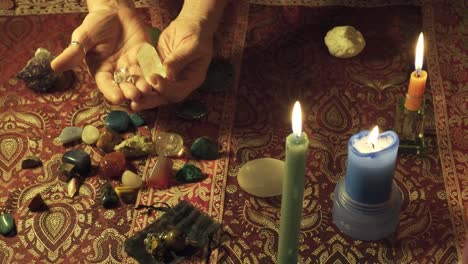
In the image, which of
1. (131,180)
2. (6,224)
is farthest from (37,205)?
(131,180)

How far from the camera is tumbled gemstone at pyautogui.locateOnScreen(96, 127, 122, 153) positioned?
4.15 feet

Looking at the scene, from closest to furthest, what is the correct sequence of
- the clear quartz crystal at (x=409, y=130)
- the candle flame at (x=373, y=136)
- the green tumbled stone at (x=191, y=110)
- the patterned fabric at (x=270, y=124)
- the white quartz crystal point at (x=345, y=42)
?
the candle flame at (x=373, y=136) → the patterned fabric at (x=270, y=124) → the clear quartz crystal at (x=409, y=130) → the green tumbled stone at (x=191, y=110) → the white quartz crystal point at (x=345, y=42)

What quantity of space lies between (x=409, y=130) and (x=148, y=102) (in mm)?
511

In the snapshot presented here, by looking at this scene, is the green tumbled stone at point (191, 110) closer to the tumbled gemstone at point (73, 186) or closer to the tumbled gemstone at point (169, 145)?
the tumbled gemstone at point (169, 145)

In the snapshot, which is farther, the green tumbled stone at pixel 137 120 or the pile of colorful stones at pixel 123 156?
the green tumbled stone at pixel 137 120

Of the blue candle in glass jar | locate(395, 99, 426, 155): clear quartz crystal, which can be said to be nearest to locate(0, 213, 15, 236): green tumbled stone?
the blue candle in glass jar

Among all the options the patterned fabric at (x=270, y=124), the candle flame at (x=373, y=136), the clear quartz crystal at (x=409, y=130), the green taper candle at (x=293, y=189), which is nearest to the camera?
the green taper candle at (x=293, y=189)

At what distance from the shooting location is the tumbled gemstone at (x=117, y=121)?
1.31 m

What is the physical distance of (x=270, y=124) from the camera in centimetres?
134

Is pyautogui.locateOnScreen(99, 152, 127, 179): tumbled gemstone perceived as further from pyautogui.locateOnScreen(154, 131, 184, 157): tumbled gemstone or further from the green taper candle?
the green taper candle

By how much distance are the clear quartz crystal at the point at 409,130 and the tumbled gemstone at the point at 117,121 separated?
53cm

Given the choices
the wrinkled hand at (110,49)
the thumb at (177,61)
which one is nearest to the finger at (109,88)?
the wrinkled hand at (110,49)

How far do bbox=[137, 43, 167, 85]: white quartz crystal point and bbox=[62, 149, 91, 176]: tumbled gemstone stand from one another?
0.20 metres

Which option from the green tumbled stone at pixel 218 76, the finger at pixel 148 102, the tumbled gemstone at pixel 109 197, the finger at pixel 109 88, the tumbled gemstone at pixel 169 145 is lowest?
the tumbled gemstone at pixel 109 197
